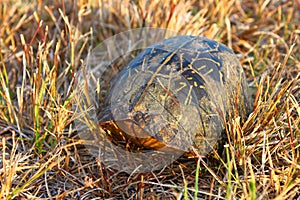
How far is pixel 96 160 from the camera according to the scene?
173cm

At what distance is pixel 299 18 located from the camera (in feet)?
9.48

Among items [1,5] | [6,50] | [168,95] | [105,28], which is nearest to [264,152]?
[168,95]

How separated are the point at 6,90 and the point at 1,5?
98cm

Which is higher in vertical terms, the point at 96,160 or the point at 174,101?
the point at 174,101

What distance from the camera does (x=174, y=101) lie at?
1.71 m

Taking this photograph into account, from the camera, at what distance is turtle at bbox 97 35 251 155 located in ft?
5.54

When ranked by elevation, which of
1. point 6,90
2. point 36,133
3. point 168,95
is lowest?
point 36,133

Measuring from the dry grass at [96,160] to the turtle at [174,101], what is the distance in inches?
4.2

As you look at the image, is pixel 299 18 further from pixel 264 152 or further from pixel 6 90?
pixel 6 90

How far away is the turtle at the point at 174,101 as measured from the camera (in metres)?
1.69

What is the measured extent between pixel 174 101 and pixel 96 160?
40 centimetres

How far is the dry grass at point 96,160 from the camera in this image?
65.7 inches

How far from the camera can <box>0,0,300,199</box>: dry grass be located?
5.48ft

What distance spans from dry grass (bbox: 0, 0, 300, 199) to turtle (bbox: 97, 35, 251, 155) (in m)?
0.11
